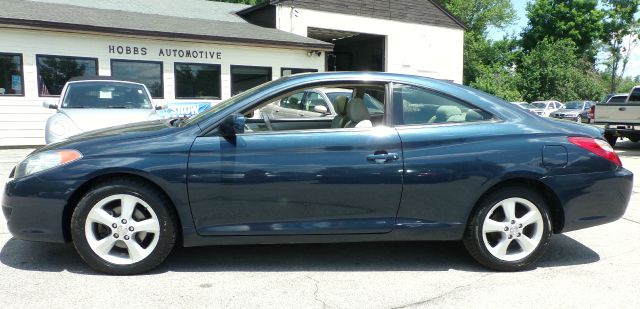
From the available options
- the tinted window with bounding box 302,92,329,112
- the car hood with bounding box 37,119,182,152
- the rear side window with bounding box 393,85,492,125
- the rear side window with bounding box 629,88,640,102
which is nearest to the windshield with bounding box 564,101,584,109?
the rear side window with bounding box 629,88,640,102

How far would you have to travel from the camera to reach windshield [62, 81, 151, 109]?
8516mm

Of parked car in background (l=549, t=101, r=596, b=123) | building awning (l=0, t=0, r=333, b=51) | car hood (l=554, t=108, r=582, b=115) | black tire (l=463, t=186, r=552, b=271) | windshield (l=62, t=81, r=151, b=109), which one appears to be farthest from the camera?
car hood (l=554, t=108, r=582, b=115)

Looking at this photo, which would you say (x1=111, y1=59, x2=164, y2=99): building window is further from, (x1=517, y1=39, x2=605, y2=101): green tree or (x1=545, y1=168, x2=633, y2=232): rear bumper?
(x1=517, y1=39, x2=605, y2=101): green tree

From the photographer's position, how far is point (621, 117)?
12945 mm

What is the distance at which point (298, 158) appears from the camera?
11.7 ft

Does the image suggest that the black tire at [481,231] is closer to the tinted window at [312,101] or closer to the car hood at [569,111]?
the tinted window at [312,101]

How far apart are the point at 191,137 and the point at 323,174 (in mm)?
977

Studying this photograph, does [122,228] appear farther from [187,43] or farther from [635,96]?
[635,96]

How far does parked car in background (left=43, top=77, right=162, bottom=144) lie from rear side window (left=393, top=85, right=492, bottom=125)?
17.1 feet

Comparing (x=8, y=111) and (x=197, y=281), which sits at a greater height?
(x=8, y=111)

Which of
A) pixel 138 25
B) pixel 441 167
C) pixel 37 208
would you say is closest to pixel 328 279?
pixel 441 167

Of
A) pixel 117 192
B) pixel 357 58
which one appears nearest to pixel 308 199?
pixel 117 192

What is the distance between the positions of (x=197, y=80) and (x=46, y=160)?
1244 centimetres

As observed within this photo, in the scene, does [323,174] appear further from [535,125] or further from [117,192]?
[535,125]
